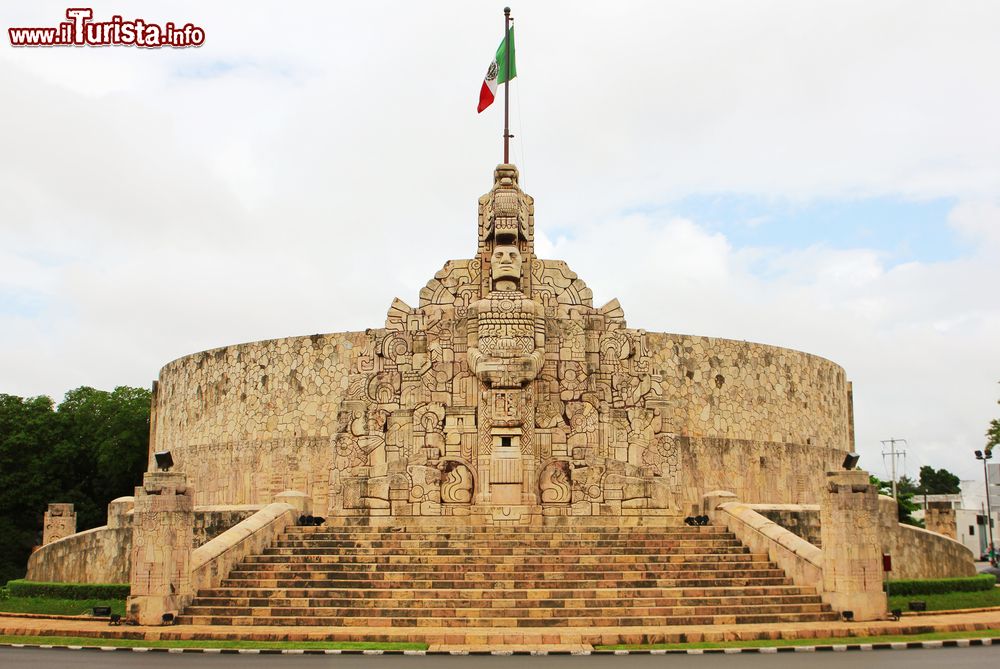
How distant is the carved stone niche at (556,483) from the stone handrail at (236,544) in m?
4.61

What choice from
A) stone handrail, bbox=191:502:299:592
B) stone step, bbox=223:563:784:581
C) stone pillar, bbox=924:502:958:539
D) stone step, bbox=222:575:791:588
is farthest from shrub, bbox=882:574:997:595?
stone handrail, bbox=191:502:299:592

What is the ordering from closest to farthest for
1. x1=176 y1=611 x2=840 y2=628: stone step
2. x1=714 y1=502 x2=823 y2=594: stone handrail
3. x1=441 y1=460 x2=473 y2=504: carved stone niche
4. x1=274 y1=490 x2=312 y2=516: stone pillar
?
x1=176 y1=611 x2=840 y2=628: stone step
x1=714 y1=502 x2=823 y2=594: stone handrail
x1=274 y1=490 x2=312 y2=516: stone pillar
x1=441 y1=460 x2=473 y2=504: carved stone niche

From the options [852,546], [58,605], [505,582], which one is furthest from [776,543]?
[58,605]

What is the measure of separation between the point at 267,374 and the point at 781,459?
44.7 ft

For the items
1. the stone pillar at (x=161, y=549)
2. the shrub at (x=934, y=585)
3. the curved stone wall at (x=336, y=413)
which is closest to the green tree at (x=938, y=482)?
the curved stone wall at (x=336, y=413)

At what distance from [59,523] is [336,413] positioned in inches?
283

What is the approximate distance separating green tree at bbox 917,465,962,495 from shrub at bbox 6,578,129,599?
74.3 m

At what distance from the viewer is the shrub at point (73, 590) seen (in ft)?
61.9

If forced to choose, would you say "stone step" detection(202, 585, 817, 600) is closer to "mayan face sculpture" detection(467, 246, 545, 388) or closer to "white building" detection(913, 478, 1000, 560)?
"mayan face sculpture" detection(467, 246, 545, 388)

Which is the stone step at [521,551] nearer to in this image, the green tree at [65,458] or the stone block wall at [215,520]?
the stone block wall at [215,520]

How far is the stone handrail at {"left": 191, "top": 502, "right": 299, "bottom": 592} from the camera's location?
16656mm

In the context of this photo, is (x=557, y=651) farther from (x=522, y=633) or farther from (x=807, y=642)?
(x=807, y=642)

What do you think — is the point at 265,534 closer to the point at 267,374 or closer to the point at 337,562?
the point at 337,562

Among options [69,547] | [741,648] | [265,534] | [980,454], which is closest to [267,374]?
[69,547]
